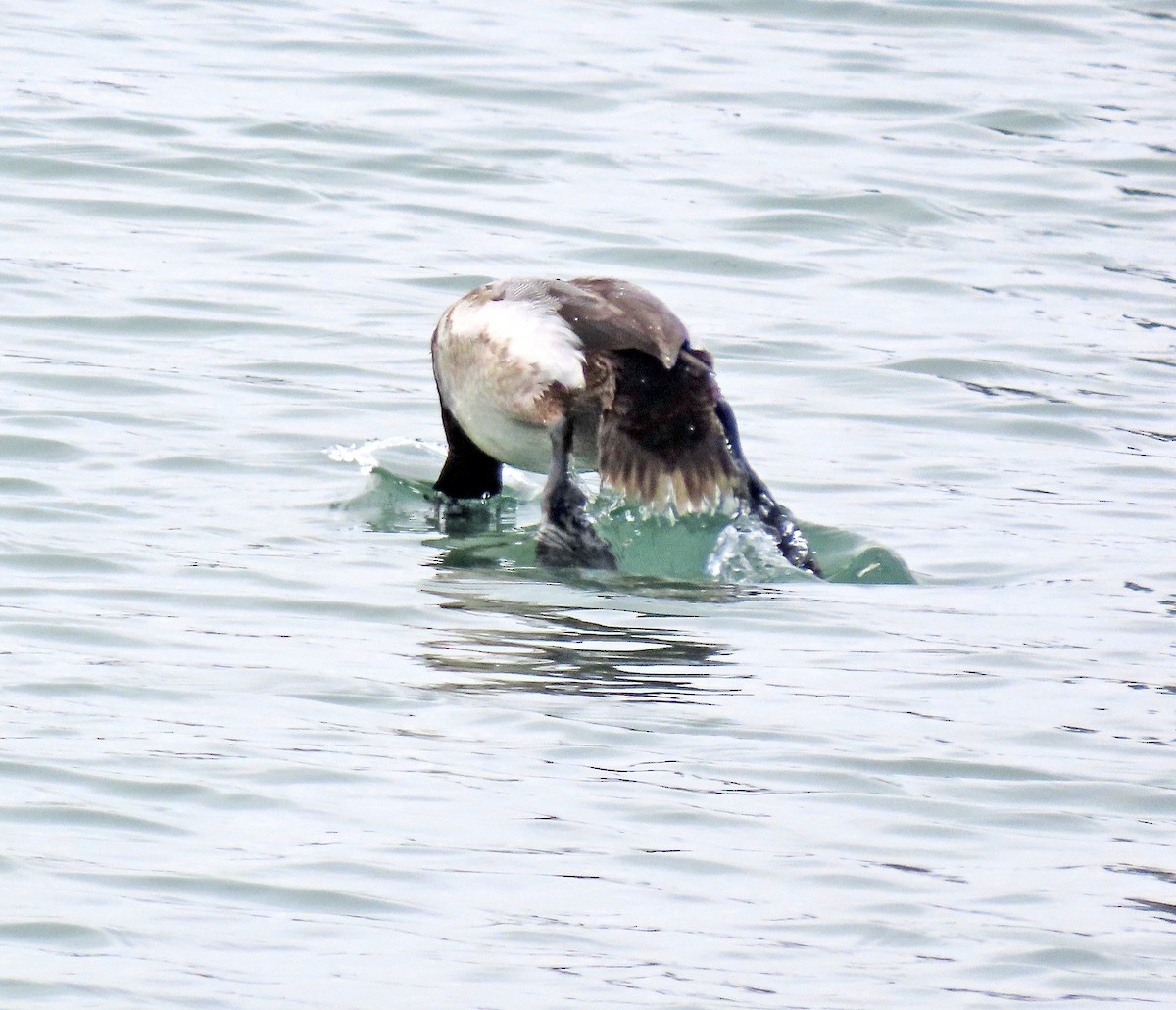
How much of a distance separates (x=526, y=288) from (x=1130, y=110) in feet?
29.1

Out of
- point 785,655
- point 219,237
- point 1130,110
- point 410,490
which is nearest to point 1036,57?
point 1130,110

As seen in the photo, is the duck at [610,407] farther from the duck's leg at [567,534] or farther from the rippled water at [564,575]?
the rippled water at [564,575]

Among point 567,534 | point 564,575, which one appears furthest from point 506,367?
point 564,575

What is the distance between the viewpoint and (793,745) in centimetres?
521

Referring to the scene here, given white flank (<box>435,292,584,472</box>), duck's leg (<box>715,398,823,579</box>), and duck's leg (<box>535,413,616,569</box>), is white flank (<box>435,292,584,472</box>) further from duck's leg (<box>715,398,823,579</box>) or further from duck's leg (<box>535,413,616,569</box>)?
duck's leg (<box>715,398,823,579</box>)

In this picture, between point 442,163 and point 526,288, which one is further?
point 442,163

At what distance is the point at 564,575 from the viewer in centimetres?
686

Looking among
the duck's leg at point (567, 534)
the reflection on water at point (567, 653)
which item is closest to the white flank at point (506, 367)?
the duck's leg at point (567, 534)

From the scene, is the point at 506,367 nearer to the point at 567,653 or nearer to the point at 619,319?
the point at 619,319

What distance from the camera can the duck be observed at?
689cm

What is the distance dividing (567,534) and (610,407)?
0.38m

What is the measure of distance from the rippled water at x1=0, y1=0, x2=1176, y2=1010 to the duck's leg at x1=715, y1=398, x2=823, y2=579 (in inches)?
3.9

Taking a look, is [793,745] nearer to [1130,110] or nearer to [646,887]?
[646,887]

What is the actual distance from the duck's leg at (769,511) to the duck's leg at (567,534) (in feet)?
1.46
